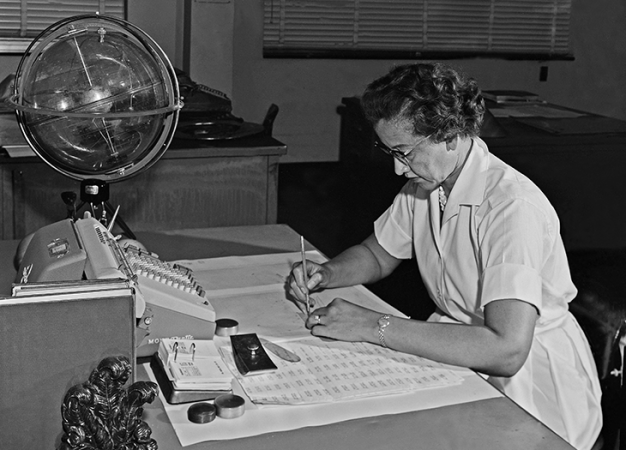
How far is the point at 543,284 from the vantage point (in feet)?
6.22

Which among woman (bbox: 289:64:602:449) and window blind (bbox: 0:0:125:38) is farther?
window blind (bbox: 0:0:125:38)

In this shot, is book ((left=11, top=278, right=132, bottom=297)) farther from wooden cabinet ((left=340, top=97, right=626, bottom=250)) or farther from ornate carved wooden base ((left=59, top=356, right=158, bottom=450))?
wooden cabinet ((left=340, top=97, right=626, bottom=250))

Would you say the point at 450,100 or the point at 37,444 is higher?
the point at 450,100

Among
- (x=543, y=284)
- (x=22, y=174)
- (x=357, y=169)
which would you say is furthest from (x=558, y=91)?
(x=543, y=284)

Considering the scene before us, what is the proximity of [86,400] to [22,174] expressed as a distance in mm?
2226

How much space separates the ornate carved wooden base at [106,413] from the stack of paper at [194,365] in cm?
22

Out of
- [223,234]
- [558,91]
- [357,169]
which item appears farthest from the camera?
[558,91]

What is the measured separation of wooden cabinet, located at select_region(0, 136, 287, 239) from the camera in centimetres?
325

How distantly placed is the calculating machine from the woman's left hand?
234mm

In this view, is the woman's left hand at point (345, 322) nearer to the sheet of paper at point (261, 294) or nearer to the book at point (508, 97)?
the sheet of paper at point (261, 294)

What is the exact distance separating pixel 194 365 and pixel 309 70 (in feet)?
19.0

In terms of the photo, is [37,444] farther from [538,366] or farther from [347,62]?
[347,62]

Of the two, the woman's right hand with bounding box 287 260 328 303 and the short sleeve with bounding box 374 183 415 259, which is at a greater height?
the short sleeve with bounding box 374 183 415 259

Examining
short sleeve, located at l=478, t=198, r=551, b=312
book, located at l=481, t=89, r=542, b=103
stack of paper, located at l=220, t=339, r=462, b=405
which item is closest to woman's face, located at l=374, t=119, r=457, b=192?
short sleeve, located at l=478, t=198, r=551, b=312
